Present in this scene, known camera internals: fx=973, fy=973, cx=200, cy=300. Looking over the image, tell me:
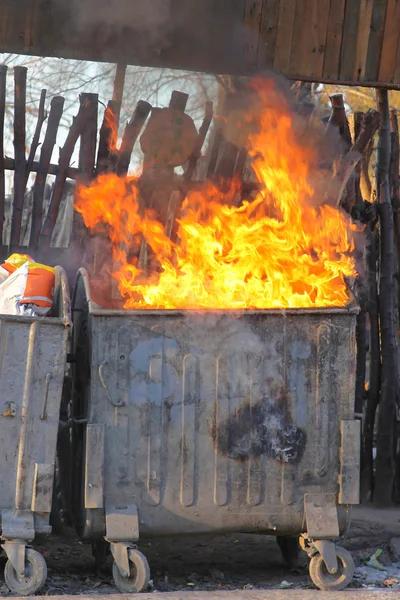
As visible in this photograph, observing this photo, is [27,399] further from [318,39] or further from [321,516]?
[318,39]

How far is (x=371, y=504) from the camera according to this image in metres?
7.71

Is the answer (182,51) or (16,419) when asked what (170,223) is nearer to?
(182,51)

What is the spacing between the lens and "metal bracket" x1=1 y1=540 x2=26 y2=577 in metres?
4.83

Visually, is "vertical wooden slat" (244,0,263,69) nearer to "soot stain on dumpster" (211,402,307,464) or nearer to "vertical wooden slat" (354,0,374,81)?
"vertical wooden slat" (354,0,374,81)

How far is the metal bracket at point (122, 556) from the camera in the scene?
5.05 meters

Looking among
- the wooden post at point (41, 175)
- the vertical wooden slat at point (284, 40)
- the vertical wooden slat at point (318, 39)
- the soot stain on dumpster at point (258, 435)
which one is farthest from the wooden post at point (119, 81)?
the soot stain on dumpster at point (258, 435)

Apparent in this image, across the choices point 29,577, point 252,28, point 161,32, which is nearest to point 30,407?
point 29,577

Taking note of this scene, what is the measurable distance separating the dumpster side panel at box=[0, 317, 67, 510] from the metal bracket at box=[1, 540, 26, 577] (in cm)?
21

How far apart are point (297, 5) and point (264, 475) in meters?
4.26

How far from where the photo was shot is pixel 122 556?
5070mm

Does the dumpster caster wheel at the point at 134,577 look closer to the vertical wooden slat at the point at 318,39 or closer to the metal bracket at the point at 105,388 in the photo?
the metal bracket at the point at 105,388

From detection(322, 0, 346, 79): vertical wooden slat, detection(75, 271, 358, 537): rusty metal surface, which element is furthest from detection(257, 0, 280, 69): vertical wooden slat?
detection(75, 271, 358, 537): rusty metal surface

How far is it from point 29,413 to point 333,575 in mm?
1853

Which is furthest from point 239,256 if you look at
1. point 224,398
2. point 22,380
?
point 22,380
